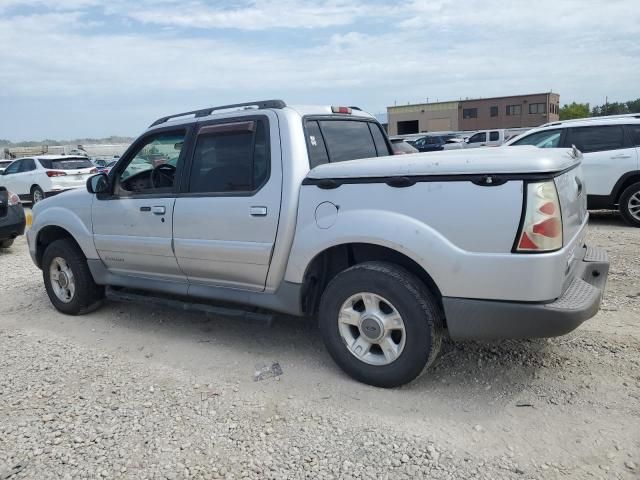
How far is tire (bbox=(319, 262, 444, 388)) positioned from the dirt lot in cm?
17

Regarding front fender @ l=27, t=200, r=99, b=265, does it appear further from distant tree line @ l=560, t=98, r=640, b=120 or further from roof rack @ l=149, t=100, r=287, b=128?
distant tree line @ l=560, t=98, r=640, b=120

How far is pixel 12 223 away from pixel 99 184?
512 cm

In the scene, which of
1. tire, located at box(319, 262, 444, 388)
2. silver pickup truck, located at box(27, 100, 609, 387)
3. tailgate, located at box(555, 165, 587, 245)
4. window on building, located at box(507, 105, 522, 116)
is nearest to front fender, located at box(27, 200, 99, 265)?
silver pickup truck, located at box(27, 100, 609, 387)

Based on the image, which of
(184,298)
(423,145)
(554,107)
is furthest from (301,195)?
(554,107)

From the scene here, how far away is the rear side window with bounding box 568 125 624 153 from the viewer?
866 cm

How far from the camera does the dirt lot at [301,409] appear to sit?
9.25 feet

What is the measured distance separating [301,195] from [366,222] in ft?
1.88

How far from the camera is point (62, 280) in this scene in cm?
541

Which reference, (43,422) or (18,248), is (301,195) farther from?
(18,248)

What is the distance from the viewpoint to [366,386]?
359cm

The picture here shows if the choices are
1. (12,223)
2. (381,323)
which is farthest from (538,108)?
(381,323)

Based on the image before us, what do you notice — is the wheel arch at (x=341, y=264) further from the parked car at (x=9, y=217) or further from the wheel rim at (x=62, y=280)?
the parked car at (x=9, y=217)

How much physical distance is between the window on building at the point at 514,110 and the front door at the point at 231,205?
68.2 meters

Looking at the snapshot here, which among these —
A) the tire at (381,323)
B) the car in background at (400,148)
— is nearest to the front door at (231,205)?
the tire at (381,323)
